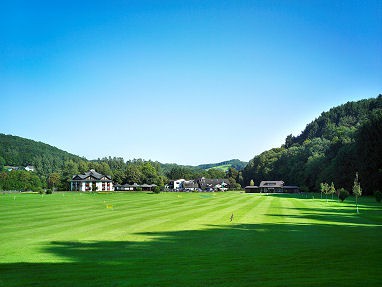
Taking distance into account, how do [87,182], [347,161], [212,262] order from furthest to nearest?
[87,182] → [347,161] → [212,262]

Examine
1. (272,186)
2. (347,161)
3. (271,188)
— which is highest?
(347,161)

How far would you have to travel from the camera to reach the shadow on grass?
1366 centimetres

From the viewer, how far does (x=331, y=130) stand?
198 m

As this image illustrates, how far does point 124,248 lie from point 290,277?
429 inches

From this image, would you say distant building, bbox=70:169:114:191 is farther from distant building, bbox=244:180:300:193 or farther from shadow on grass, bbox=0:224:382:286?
shadow on grass, bbox=0:224:382:286

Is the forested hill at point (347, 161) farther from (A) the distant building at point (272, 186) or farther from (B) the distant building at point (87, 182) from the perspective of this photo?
(B) the distant building at point (87, 182)

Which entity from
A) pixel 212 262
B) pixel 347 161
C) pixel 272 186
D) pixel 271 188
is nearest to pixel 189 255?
pixel 212 262

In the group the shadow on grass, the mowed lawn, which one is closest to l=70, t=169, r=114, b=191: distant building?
the mowed lawn

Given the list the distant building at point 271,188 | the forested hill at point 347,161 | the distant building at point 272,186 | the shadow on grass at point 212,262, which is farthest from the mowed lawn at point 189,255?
the distant building at point 272,186

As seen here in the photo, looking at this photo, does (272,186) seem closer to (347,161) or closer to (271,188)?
(271,188)

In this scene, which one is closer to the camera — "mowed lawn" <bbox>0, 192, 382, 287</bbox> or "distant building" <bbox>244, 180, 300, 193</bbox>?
"mowed lawn" <bbox>0, 192, 382, 287</bbox>

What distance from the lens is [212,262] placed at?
17234 millimetres

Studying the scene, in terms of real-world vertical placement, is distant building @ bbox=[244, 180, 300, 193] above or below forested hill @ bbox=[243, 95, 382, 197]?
below

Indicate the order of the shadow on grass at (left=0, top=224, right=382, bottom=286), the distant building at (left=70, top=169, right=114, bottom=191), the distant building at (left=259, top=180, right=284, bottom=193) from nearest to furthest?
the shadow on grass at (left=0, top=224, right=382, bottom=286)
the distant building at (left=70, top=169, right=114, bottom=191)
the distant building at (left=259, top=180, right=284, bottom=193)
